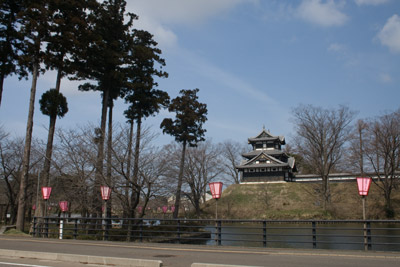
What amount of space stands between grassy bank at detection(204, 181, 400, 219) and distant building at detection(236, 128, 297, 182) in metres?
3.10

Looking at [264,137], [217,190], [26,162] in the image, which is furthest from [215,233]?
[264,137]

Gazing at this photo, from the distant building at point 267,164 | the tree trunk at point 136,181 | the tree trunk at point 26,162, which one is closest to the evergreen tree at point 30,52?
the tree trunk at point 26,162

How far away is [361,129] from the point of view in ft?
176

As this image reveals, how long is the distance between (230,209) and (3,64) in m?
42.4

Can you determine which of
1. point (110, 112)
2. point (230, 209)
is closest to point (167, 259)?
point (110, 112)

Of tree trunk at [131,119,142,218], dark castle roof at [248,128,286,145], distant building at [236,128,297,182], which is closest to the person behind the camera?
tree trunk at [131,119,142,218]

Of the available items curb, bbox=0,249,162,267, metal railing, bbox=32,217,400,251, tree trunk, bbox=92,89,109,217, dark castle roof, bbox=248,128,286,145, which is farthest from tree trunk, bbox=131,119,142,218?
dark castle roof, bbox=248,128,286,145

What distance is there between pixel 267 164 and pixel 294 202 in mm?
11912

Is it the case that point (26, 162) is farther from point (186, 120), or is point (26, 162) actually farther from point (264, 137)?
point (264, 137)

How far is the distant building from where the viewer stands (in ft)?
223

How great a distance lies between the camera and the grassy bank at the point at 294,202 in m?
51.5

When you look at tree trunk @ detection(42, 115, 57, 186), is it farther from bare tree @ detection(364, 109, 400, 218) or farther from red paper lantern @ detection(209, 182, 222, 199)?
bare tree @ detection(364, 109, 400, 218)

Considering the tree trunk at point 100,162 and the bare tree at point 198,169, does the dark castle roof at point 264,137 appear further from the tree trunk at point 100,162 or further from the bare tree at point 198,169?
the tree trunk at point 100,162

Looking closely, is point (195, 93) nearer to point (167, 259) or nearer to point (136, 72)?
point (136, 72)
